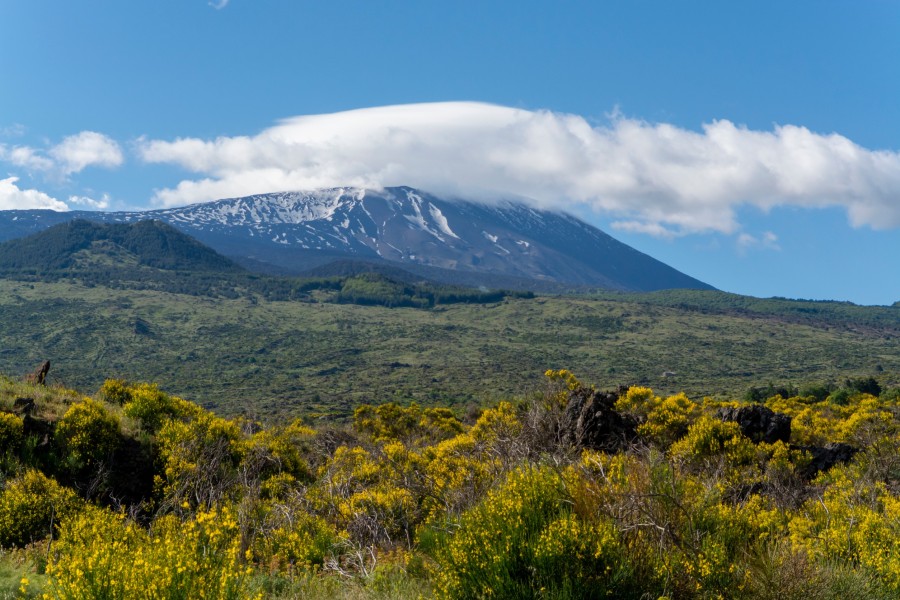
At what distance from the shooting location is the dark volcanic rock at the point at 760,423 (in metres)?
16.0

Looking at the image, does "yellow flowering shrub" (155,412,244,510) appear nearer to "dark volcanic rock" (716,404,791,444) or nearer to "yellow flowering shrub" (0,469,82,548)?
"yellow flowering shrub" (0,469,82,548)

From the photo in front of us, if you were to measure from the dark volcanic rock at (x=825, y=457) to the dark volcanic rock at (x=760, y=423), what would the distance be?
47 cm

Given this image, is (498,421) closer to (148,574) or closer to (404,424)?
(148,574)

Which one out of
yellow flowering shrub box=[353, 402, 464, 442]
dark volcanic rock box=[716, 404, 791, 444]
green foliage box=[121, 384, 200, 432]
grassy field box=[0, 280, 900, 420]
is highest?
dark volcanic rock box=[716, 404, 791, 444]

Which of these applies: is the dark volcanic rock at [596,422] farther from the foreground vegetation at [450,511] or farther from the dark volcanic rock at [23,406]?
the dark volcanic rock at [23,406]

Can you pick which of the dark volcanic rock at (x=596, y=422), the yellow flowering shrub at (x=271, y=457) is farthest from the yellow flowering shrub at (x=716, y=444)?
the yellow flowering shrub at (x=271, y=457)

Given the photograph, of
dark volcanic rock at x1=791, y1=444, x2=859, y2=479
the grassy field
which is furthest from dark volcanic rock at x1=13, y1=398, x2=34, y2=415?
the grassy field

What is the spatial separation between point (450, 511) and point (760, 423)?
12.3m

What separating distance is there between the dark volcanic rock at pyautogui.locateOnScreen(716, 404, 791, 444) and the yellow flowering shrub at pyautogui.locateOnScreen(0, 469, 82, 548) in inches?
559

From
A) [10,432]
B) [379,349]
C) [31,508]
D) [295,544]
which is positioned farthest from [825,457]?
[379,349]

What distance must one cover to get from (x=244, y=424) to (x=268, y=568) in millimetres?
15136

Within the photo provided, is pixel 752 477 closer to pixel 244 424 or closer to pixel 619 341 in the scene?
pixel 244 424

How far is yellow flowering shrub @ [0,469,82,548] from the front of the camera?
8.79 metres

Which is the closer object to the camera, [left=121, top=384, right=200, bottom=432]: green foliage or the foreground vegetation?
the foreground vegetation
